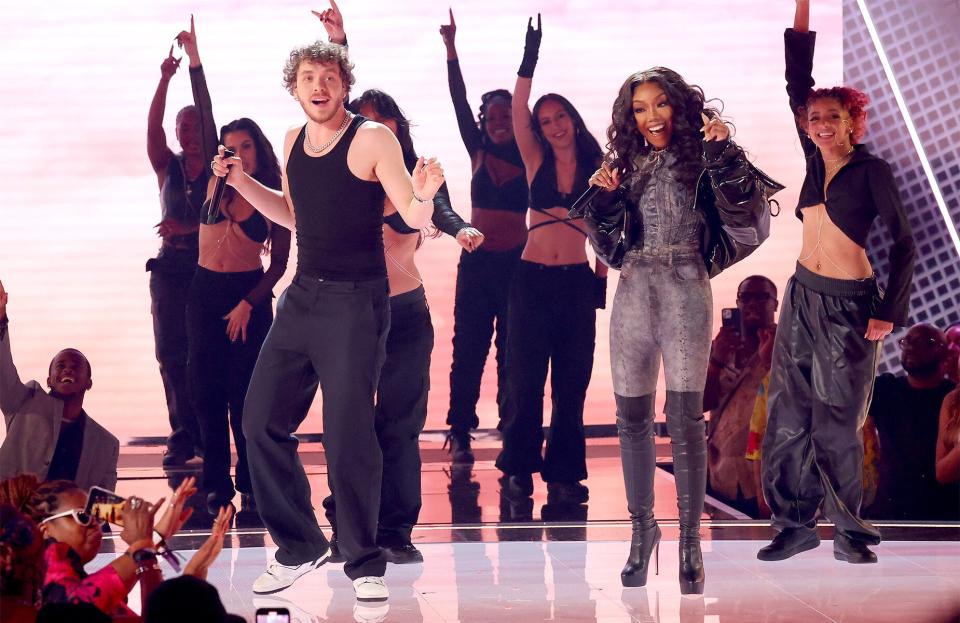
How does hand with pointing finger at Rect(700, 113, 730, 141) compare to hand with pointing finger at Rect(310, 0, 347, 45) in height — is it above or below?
below

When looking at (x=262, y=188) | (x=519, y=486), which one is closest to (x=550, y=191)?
(x=519, y=486)

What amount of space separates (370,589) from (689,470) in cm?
102

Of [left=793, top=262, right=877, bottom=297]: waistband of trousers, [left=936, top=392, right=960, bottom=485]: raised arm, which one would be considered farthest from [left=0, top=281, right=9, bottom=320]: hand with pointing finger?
[left=936, top=392, right=960, bottom=485]: raised arm

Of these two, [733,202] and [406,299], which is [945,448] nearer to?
[733,202]

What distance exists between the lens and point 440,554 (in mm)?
5043

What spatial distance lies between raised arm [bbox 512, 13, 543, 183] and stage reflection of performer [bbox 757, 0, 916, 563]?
1.10 m

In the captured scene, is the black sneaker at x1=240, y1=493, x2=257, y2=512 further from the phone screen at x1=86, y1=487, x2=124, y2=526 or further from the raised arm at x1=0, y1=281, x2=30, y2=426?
the phone screen at x1=86, y1=487, x2=124, y2=526

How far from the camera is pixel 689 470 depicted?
14.2ft

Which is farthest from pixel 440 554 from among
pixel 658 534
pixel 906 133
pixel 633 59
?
pixel 906 133

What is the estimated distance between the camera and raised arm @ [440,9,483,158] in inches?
222

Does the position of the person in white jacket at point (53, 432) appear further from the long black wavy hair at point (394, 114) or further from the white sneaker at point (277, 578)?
the long black wavy hair at point (394, 114)

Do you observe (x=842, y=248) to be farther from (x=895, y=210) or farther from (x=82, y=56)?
(x=82, y=56)

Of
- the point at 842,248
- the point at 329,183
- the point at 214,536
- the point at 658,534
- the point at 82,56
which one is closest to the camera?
the point at 214,536

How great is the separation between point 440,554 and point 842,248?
5.73ft
